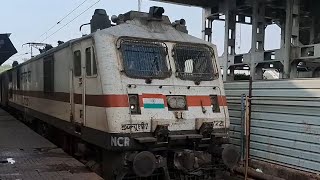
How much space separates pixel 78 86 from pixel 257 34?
11.6 meters

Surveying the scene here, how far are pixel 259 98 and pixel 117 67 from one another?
310 centimetres

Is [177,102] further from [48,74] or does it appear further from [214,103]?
[48,74]

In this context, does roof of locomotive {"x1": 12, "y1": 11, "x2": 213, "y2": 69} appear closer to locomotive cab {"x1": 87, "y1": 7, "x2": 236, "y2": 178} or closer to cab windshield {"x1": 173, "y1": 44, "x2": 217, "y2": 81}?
locomotive cab {"x1": 87, "y1": 7, "x2": 236, "y2": 178}

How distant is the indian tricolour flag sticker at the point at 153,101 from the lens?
6.08 meters

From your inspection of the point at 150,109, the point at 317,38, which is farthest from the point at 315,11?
the point at 150,109

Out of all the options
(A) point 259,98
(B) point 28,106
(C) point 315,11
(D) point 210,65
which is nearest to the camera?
(D) point 210,65

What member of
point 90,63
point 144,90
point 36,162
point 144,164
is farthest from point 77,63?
point 144,164

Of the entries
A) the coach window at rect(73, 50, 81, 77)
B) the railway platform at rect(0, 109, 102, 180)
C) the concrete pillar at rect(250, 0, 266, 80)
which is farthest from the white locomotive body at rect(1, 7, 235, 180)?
the concrete pillar at rect(250, 0, 266, 80)

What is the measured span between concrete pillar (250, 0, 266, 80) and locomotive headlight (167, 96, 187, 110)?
10.6m

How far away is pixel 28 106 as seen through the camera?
13328mm

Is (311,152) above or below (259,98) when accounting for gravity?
below

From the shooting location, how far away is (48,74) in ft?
31.3

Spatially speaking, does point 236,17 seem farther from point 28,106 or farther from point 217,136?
point 217,136

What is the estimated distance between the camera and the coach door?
685 cm
